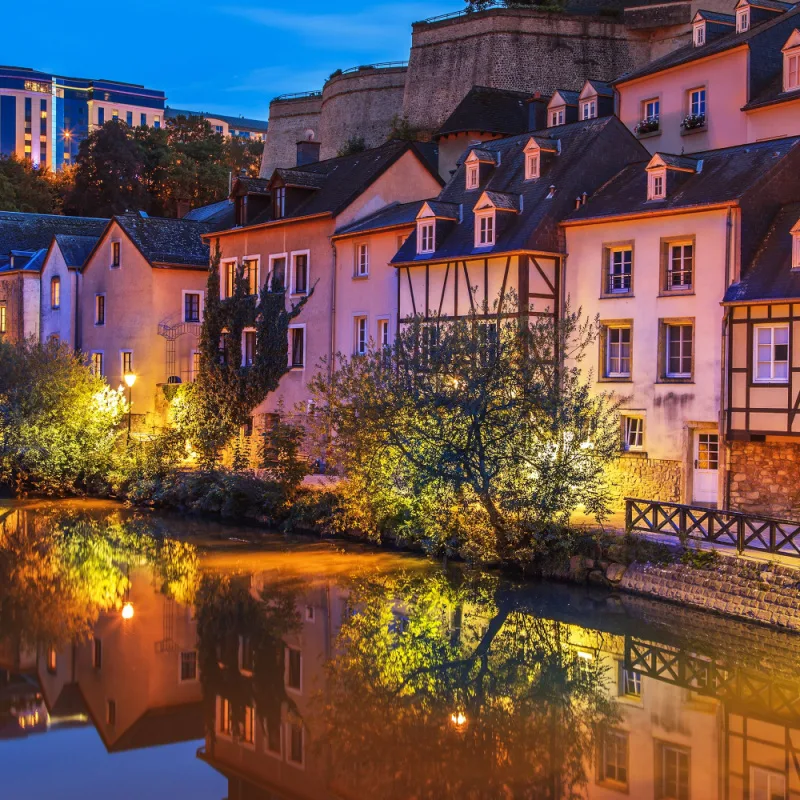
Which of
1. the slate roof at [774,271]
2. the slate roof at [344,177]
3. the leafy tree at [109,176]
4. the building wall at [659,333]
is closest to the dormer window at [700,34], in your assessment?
the slate roof at [344,177]

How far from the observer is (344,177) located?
118 ft

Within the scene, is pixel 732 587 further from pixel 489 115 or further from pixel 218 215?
pixel 218 215

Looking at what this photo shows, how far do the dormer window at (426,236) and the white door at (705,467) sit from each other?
831 cm

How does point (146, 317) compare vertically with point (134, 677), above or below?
above

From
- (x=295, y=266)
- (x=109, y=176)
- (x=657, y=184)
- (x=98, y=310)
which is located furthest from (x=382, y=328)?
(x=109, y=176)

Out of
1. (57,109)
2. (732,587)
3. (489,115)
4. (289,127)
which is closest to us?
(732,587)

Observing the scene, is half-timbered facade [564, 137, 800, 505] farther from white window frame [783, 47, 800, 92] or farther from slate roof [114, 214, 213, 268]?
slate roof [114, 214, 213, 268]

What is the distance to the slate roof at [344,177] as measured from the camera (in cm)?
3438

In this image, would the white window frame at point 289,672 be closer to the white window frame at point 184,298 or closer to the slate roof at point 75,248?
the white window frame at point 184,298

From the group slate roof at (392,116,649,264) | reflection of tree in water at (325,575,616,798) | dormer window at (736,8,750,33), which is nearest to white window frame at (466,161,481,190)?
slate roof at (392,116,649,264)

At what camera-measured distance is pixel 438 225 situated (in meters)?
29.9

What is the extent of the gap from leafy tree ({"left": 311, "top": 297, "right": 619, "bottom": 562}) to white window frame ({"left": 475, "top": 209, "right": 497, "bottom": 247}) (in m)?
5.32

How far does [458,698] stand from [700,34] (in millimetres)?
22344

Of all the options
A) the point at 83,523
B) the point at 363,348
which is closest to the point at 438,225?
the point at 363,348
